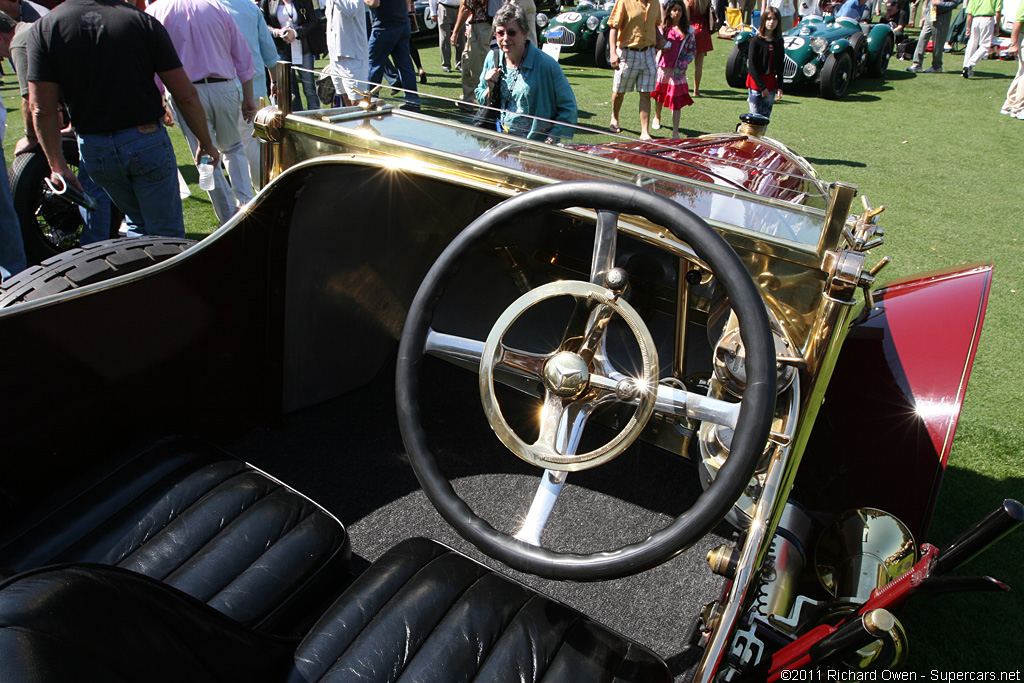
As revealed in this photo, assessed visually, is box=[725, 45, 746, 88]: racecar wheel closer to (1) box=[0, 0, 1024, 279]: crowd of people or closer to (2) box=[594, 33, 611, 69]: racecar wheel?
(2) box=[594, 33, 611, 69]: racecar wheel

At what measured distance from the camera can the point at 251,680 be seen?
1322mm

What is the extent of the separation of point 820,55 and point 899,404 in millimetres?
8512

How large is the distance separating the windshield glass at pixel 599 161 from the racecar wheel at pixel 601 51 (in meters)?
8.65

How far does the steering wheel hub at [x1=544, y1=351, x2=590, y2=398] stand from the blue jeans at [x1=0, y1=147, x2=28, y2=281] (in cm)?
343

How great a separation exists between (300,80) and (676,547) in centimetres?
184

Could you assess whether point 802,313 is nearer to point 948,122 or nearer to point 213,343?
point 213,343

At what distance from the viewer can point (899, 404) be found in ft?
7.02

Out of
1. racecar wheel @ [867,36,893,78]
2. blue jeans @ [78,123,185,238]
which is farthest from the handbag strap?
racecar wheel @ [867,36,893,78]

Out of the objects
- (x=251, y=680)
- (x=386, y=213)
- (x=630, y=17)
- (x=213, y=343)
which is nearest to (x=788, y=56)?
(x=630, y=17)

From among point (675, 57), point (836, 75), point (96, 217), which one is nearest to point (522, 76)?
point (96, 217)

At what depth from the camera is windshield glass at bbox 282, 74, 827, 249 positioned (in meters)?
1.70

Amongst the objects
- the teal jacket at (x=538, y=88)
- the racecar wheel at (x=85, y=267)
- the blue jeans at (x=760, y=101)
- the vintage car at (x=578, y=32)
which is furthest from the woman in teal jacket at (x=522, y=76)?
the vintage car at (x=578, y=32)

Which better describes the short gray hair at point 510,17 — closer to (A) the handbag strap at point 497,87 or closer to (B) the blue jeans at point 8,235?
(A) the handbag strap at point 497,87

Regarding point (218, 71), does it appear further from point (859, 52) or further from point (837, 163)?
point (859, 52)
